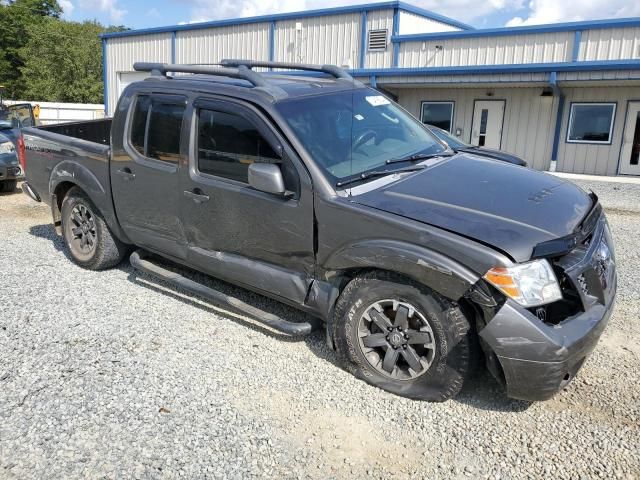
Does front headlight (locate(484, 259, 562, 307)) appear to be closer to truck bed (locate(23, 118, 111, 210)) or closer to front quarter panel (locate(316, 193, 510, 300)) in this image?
front quarter panel (locate(316, 193, 510, 300))

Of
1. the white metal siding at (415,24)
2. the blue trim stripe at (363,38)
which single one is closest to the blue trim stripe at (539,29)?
the white metal siding at (415,24)

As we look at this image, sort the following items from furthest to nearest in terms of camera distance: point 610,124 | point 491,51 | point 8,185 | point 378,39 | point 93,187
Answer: point 378,39 → point 491,51 → point 610,124 → point 8,185 → point 93,187

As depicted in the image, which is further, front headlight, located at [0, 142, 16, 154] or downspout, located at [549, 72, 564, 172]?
downspout, located at [549, 72, 564, 172]

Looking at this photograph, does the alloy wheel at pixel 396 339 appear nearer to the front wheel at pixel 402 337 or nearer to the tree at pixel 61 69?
the front wheel at pixel 402 337

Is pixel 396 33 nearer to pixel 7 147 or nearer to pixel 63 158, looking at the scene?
pixel 7 147

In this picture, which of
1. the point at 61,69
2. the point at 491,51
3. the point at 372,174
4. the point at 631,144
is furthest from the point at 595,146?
the point at 61,69

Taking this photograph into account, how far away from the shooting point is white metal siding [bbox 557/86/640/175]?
1703cm

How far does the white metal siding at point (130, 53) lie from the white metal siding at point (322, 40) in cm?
745

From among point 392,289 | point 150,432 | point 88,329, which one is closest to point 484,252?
point 392,289

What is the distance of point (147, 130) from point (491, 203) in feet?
9.90

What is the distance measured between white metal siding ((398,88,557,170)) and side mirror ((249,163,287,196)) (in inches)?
661

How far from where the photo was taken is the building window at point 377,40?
21.9 metres

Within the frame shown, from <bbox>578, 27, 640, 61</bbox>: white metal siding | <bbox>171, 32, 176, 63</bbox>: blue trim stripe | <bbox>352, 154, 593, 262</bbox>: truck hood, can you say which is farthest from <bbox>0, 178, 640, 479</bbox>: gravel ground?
<bbox>171, 32, 176, 63</bbox>: blue trim stripe

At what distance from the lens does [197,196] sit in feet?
14.2
